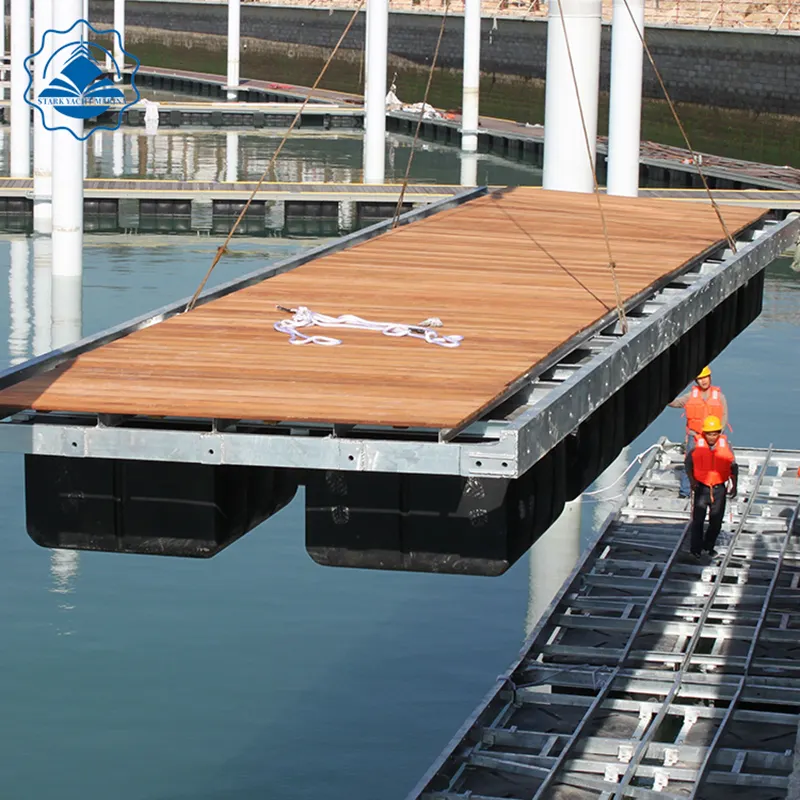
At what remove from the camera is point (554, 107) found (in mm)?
25031

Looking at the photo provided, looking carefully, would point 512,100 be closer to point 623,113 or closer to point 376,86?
point 376,86

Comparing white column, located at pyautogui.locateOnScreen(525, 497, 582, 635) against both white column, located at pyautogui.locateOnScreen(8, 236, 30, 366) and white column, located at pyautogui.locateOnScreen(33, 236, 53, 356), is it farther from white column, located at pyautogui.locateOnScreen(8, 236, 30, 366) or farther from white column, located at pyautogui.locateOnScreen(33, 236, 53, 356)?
white column, located at pyautogui.locateOnScreen(33, 236, 53, 356)

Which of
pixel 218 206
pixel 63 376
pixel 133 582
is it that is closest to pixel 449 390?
pixel 63 376

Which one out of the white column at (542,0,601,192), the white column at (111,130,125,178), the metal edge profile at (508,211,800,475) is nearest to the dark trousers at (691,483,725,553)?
the white column at (542,0,601,192)

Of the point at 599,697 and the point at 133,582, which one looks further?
the point at 133,582

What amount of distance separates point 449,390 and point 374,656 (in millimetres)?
12618

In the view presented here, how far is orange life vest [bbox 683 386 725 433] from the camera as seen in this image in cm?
2289

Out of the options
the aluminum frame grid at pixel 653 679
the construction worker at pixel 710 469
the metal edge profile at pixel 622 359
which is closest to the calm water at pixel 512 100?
the aluminum frame grid at pixel 653 679

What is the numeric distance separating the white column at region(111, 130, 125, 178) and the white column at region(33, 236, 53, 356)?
→ 41.4 ft

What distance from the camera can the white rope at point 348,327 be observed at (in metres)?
13.6

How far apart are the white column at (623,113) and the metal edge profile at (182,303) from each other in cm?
893

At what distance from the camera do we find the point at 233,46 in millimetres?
86625

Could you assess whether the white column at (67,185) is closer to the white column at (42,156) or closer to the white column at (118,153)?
the white column at (42,156)

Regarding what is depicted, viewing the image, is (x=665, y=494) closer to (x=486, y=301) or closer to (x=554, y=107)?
(x=554, y=107)
